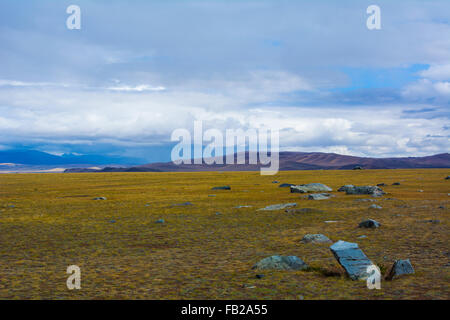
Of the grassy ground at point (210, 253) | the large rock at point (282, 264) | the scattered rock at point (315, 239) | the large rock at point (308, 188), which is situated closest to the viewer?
the grassy ground at point (210, 253)

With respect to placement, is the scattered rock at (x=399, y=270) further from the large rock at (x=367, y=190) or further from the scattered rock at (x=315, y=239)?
the large rock at (x=367, y=190)

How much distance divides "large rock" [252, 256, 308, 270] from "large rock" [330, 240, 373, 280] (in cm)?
119

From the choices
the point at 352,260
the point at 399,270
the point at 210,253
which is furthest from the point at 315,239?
the point at 399,270

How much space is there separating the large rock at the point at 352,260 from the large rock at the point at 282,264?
46.7 inches

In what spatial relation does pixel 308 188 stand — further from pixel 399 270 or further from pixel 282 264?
pixel 399 270

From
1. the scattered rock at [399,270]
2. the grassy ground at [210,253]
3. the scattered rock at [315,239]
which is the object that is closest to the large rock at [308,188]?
the grassy ground at [210,253]

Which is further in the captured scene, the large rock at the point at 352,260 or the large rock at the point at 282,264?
the large rock at the point at 282,264

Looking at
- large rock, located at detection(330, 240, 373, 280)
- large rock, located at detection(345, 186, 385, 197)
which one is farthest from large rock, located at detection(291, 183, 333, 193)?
large rock, located at detection(330, 240, 373, 280)

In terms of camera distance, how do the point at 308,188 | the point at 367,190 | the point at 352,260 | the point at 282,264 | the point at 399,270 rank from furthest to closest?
1. the point at 308,188
2. the point at 367,190
3. the point at 282,264
4. the point at 352,260
5. the point at 399,270

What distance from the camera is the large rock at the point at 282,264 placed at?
460 inches

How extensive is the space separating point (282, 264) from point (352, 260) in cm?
205

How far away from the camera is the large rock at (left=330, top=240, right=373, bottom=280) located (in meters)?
10.3

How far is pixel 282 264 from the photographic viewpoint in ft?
38.7
